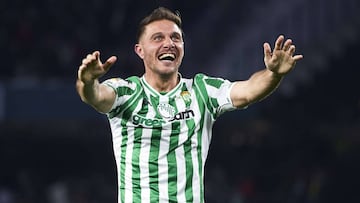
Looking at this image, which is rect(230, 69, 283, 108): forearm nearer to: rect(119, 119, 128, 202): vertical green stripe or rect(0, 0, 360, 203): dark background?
rect(119, 119, 128, 202): vertical green stripe

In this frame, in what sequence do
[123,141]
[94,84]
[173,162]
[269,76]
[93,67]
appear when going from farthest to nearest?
[123,141] → [173,162] → [269,76] → [94,84] → [93,67]

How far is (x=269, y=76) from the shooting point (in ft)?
18.9

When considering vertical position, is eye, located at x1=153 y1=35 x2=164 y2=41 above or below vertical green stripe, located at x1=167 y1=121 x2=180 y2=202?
above

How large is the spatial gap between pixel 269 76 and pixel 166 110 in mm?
637

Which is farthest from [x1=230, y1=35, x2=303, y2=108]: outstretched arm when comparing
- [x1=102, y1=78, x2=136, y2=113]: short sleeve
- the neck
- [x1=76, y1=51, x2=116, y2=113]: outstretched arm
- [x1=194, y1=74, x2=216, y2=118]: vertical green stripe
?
[x1=76, y1=51, x2=116, y2=113]: outstretched arm

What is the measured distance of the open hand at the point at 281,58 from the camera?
18.6 feet

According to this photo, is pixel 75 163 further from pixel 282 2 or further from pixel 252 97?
pixel 252 97

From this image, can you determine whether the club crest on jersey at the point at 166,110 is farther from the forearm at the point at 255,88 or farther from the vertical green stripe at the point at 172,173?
the forearm at the point at 255,88

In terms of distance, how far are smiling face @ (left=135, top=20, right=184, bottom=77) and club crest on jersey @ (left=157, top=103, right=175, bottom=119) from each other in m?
0.18

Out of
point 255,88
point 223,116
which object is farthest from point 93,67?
point 223,116

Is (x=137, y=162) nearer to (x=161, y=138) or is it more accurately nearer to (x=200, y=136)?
(x=161, y=138)

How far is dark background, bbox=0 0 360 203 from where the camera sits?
14.2m

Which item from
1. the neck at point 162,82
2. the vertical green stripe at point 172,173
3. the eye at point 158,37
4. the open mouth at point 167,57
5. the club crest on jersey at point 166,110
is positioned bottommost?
the vertical green stripe at point 172,173

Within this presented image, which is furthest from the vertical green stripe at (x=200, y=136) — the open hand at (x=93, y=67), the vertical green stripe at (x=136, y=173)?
the open hand at (x=93, y=67)
